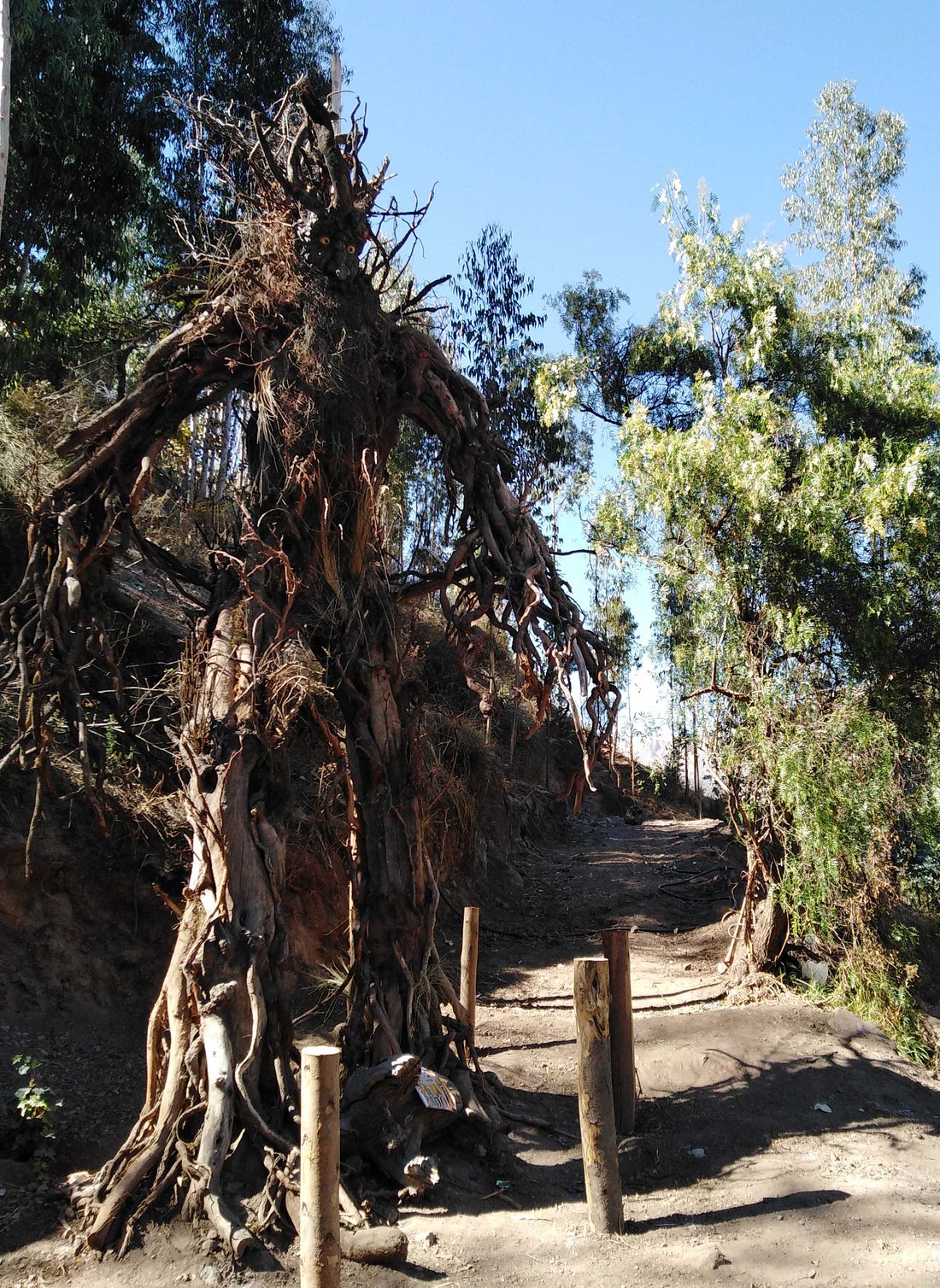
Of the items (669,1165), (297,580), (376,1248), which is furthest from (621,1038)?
(297,580)

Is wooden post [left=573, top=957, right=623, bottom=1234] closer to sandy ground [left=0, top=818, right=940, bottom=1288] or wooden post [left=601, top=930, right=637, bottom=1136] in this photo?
sandy ground [left=0, top=818, right=940, bottom=1288]

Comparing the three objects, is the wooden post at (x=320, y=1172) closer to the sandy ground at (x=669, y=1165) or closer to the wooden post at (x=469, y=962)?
the sandy ground at (x=669, y=1165)

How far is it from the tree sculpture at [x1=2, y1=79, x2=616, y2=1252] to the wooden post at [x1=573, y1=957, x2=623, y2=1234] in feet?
3.94

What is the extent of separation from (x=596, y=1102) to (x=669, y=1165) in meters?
1.49

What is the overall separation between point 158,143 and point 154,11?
2.00m

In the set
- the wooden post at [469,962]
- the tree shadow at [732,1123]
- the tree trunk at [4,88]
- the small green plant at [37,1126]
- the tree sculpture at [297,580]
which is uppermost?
the tree trunk at [4,88]

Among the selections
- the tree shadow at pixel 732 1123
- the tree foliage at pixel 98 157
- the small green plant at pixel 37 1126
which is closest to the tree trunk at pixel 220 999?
the small green plant at pixel 37 1126

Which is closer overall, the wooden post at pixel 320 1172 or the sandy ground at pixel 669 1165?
the wooden post at pixel 320 1172

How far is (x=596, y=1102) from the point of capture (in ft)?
15.9

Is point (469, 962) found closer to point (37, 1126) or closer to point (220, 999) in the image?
point (220, 999)

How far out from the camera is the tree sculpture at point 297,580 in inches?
209

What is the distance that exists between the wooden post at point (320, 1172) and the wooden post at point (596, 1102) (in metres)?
1.46

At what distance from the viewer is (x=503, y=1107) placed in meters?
6.43

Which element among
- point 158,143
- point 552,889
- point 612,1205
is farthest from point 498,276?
point 612,1205
